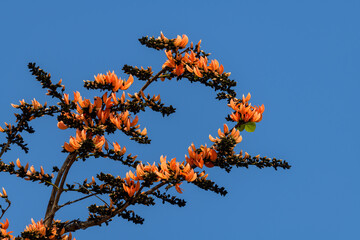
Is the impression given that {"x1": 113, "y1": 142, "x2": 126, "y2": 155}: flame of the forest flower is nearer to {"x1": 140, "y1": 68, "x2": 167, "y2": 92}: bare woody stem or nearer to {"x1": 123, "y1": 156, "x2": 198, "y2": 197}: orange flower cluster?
{"x1": 123, "y1": 156, "x2": 198, "y2": 197}: orange flower cluster

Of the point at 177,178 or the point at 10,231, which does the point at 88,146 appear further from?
the point at 10,231

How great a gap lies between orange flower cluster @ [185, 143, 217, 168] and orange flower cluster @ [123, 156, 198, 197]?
11cm

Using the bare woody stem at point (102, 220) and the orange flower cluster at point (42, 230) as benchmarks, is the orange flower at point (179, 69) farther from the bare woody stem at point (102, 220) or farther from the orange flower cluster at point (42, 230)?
the orange flower cluster at point (42, 230)

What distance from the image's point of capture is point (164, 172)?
20.0ft

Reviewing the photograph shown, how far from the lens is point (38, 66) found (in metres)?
6.27

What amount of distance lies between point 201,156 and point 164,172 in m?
0.55

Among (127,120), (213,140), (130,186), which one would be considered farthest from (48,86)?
(213,140)

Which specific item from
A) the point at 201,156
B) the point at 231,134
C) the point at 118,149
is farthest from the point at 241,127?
the point at 118,149

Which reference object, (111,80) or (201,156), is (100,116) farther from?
(201,156)

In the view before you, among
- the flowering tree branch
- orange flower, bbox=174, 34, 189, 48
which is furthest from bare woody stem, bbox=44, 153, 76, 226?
orange flower, bbox=174, 34, 189, 48

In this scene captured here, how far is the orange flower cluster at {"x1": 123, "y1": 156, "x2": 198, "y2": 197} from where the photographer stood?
596 centimetres

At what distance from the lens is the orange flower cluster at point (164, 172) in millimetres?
5957

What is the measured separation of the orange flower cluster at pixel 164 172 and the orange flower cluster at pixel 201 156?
11 centimetres

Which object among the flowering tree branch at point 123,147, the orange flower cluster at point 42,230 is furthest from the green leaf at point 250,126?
the orange flower cluster at point 42,230
